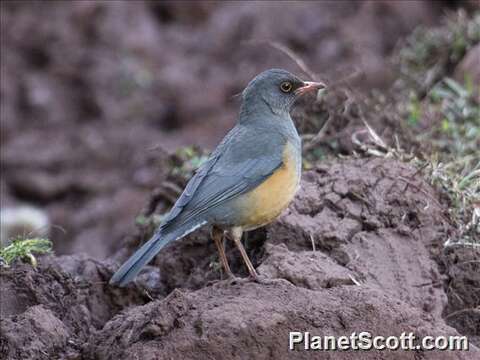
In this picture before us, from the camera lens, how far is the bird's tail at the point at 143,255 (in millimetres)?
5518

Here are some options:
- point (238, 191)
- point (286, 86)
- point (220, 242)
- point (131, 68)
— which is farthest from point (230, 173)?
point (131, 68)

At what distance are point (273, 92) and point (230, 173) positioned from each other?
0.93 m

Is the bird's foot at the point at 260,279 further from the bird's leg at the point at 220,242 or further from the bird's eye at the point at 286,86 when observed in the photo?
the bird's eye at the point at 286,86

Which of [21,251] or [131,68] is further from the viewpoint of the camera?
[131,68]

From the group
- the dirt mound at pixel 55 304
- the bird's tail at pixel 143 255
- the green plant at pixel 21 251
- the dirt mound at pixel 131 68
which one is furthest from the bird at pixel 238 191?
the dirt mound at pixel 131 68

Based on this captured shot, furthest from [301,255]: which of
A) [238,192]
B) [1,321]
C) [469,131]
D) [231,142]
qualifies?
[469,131]

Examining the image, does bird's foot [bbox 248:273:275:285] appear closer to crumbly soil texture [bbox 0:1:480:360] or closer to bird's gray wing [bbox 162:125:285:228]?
crumbly soil texture [bbox 0:1:480:360]

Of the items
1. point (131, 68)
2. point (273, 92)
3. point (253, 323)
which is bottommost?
point (253, 323)

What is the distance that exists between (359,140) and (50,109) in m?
6.42

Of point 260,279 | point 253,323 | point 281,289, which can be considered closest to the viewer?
point 253,323

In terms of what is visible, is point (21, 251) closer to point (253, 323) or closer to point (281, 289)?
point (281, 289)

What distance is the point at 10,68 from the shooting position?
44.1 ft

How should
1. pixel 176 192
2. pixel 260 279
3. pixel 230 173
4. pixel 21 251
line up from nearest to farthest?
pixel 260 279
pixel 230 173
pixel 21 251
pixel 176 192

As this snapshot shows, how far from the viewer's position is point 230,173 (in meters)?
6.19
